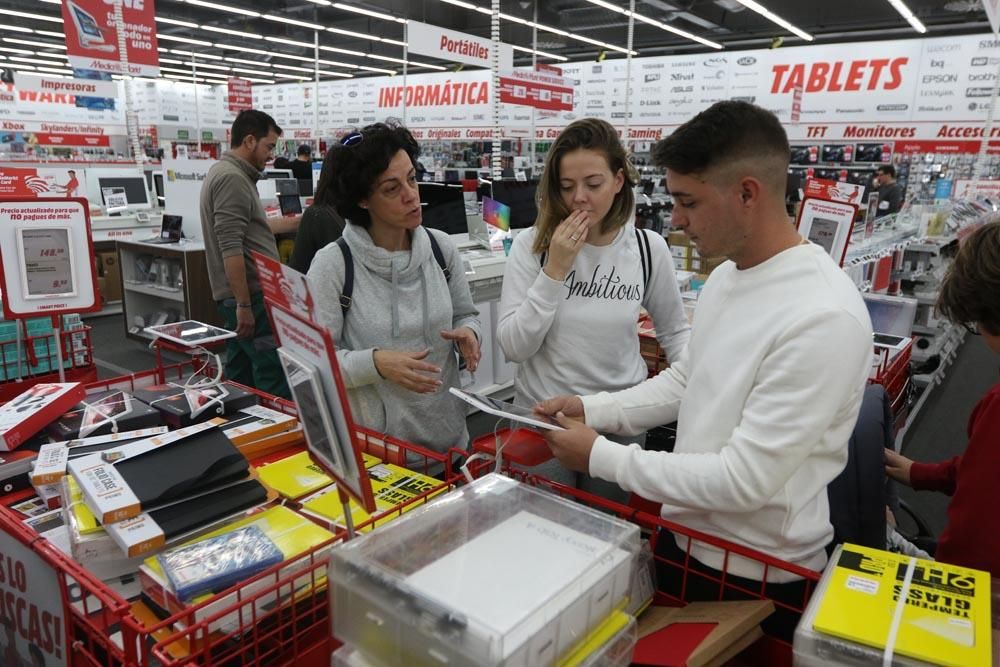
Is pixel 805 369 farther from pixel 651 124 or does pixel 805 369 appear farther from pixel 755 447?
pixel 651 124

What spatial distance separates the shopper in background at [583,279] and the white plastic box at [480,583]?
88cm

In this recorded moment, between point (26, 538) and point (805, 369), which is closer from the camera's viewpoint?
point (805, 369)

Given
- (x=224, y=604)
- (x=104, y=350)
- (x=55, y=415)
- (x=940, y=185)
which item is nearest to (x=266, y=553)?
(x=224, y=604)

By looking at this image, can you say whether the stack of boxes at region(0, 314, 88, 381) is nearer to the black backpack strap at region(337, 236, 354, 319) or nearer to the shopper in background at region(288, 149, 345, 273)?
the shopper in background at region(288, 149, 345, 273)

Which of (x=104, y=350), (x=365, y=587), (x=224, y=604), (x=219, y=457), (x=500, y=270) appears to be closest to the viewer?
(x=365, y=587)

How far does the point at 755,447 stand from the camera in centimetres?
98

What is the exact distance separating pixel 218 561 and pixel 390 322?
0.91 m

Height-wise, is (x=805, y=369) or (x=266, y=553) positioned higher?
(x=805, y=369)

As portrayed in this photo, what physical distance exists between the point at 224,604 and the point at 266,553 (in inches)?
4.2

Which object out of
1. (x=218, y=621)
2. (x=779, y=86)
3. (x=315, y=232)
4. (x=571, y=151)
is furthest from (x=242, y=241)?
(x=779, y=86)

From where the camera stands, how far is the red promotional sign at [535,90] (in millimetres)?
8945

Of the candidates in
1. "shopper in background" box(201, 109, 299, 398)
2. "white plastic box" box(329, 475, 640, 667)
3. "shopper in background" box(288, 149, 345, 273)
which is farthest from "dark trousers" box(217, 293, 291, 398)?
"white plastic box" box(329, 475, 640, 667)

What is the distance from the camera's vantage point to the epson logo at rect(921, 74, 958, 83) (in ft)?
38.7

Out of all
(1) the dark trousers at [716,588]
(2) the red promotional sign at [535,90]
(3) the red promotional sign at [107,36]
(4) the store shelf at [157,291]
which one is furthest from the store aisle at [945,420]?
(3) the red promotional sign at [107,36]
